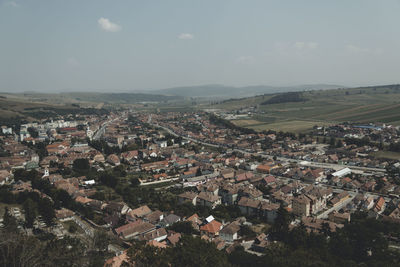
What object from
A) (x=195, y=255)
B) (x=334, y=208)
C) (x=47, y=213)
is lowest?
(x=334, y=208)

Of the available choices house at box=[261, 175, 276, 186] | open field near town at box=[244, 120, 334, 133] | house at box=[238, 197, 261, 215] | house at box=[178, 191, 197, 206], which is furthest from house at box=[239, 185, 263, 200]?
open field near town at box=[244, 120, 334, 133]

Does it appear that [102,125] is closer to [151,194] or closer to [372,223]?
[151,194]

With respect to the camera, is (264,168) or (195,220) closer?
(195,220)

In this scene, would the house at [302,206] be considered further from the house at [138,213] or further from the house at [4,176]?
the house at [4,176]

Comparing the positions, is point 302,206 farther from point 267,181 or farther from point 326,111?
point 326,111

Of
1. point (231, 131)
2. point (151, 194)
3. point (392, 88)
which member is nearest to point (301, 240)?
point (151, 194)

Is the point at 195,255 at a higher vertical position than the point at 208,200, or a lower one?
higher

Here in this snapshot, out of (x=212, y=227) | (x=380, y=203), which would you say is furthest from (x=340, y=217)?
(x=212, y=227)

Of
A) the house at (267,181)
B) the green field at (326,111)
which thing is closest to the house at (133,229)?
the house at (267,181)
